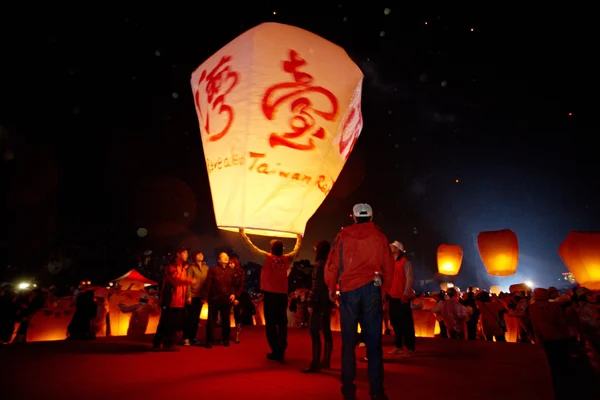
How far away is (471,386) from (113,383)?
363cm

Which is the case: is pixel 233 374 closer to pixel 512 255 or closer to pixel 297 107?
pixel 297 107

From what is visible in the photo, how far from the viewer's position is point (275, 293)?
616 cm

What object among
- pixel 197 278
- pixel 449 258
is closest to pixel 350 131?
pixel 197 278

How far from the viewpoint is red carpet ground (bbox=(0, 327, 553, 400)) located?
12.8ft

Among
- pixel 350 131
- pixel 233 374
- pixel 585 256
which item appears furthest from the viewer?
pixel 585 256

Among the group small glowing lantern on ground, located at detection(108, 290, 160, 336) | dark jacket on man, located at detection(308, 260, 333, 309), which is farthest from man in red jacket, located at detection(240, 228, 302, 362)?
small glowing lantern on ground, located at detection(108, 290, 160, 336)

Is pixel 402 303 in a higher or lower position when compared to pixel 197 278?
lower

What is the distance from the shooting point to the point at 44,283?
29.5 m

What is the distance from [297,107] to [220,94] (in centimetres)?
122

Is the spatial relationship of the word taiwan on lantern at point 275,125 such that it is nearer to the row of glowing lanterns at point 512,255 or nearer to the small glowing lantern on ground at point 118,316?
the small glowing lantern on ground at point 118,316

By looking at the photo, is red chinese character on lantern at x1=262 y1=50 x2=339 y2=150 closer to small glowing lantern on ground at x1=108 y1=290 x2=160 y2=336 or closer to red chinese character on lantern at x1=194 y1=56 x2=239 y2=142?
red chinese character on lantern at x1=194 y1=56 x2=239 y2=142

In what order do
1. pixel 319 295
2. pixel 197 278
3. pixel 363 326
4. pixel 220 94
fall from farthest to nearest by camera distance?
pixel 197 278 → pixel 220 94 → pixel 319 295 → pixel 363 326

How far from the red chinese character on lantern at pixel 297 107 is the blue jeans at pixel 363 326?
3039 mm

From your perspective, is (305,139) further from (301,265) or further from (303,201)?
(301,265)
